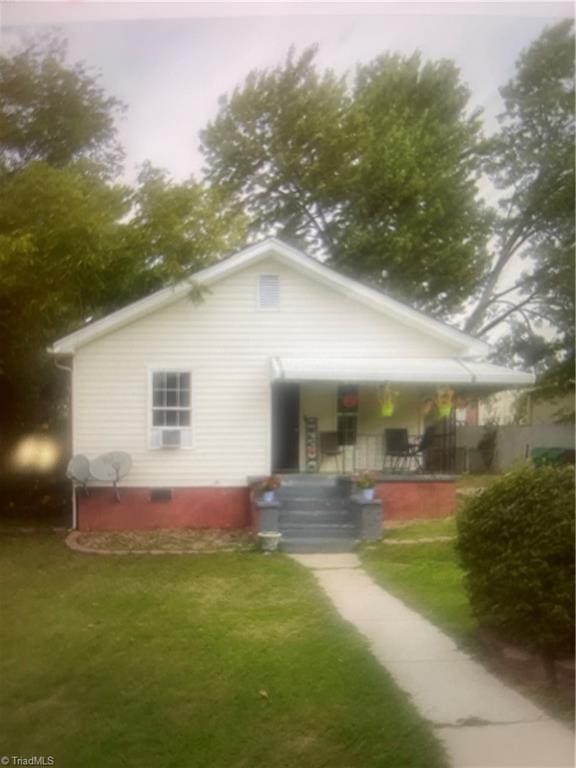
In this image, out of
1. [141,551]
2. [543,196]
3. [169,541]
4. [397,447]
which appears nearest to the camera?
[543,196]

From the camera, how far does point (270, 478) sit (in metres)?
10.1

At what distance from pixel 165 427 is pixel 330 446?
2.53 metres

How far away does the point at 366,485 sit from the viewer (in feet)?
32.9

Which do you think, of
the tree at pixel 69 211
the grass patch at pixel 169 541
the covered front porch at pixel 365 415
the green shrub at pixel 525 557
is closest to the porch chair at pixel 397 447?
the covered front porch at pixel 365 415

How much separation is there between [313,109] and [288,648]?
4.33m

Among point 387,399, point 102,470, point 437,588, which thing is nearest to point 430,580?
point 437,588

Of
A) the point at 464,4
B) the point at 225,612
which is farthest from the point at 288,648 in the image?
the point at 464,4

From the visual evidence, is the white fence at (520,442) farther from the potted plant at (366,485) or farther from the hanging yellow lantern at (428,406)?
the hanging yellow lantern at (428,406)

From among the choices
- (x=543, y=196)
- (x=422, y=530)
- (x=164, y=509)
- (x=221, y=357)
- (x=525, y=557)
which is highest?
(x=543, y=196)

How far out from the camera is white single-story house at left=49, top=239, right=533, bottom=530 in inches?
427

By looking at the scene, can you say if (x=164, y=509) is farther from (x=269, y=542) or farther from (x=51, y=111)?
(x=51, y=111)

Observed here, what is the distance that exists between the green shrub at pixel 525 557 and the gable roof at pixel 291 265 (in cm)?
476

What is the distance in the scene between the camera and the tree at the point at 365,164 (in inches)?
233

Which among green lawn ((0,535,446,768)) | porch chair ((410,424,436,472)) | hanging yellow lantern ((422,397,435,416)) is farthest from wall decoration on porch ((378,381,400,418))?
green lawn ((0,535,446,768))
